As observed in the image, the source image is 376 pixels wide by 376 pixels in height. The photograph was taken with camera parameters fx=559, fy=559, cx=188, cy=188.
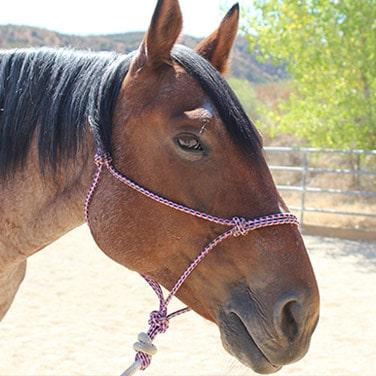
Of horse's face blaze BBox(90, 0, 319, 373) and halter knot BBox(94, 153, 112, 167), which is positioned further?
halter knot BBox(94, 153, 112, 167)

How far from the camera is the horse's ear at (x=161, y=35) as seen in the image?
1.80 m

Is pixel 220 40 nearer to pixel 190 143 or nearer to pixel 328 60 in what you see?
pixel 190 143

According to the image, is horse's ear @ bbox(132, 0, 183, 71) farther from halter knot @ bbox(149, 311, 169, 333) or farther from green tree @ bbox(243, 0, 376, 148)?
green tree @ bbox(243, 0, 376, 148)

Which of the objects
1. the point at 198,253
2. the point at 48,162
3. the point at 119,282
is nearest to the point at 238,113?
the point at 198,253

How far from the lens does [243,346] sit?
65.1 inches

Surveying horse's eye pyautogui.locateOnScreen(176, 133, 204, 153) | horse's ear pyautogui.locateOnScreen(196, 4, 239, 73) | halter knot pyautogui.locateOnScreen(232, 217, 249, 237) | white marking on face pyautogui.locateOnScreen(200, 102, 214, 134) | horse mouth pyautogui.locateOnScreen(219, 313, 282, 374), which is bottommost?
horse mouth pyautogui.locateOnScreen(219, 313, 282, 374)

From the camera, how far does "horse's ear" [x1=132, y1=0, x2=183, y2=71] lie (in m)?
1.80

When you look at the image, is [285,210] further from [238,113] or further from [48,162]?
[48,162]

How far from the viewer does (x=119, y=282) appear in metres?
6.77

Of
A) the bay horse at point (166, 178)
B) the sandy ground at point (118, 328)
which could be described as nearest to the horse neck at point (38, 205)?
the bay horse at point (166, 178)

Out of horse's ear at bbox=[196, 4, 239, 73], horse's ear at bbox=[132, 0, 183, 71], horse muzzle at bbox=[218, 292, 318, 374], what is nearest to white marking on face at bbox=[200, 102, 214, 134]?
horse's ear at bbox=[132, 0, 183, 71]

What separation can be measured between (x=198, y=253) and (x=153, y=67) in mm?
639

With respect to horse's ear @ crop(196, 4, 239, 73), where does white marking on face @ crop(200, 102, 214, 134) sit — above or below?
below

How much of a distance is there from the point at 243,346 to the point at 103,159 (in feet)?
2.45
